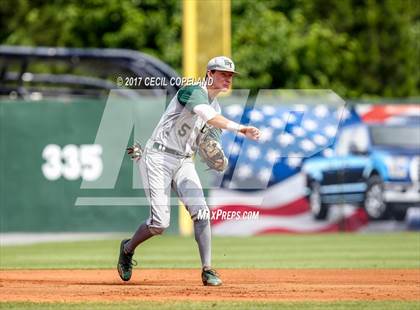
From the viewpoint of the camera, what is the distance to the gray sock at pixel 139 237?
12531mm

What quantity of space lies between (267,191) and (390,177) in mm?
2557

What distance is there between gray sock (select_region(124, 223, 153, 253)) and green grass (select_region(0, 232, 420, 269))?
305 centimetres

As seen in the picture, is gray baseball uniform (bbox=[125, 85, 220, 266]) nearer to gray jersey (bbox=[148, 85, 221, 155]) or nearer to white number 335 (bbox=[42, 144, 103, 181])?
gray jersey (bbox=[148, 85, 221, 155])

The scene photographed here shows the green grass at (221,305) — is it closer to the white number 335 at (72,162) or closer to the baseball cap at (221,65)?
the baseball cap at (221,65)

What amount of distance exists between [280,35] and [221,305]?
29010 millimetres

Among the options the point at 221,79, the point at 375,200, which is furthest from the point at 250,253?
the point at 221,79

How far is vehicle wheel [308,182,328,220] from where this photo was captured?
24125 millimetres

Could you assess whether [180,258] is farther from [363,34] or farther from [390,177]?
[363,34]

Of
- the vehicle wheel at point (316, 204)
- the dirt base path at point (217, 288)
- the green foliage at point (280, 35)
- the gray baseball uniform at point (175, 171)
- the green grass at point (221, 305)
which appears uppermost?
the green foliage at point (280, 35)

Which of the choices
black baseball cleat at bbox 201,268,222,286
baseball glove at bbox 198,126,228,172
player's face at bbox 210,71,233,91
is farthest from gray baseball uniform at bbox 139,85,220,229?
black baseball cleat at bbox 201,268,222,286

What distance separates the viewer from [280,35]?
38.8m

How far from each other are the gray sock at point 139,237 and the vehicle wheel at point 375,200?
39.2 ft

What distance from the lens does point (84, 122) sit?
2450 cm

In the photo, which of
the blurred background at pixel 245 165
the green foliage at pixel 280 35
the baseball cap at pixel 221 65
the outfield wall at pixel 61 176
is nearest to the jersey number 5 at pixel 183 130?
the baseball cap at pixel 221 65
